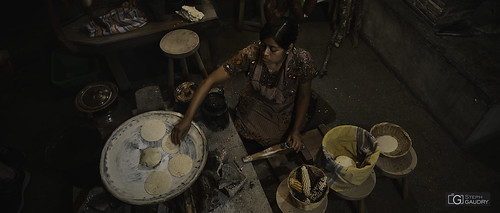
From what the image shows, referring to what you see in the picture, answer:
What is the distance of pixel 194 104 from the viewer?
→ 3248 mm

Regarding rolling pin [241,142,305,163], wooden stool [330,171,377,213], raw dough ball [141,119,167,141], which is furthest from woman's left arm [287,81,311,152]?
raw dough ball [141,119,167,141]

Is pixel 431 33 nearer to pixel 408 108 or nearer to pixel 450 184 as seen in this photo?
pixel 408 108

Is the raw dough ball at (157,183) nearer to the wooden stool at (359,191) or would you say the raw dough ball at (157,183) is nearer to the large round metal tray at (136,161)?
the large round metal tray at (136,161)

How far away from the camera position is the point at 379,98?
5262 millimetres

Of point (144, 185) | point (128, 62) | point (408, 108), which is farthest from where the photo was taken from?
point (128, 62)

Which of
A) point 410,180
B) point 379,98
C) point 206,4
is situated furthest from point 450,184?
point 206,4

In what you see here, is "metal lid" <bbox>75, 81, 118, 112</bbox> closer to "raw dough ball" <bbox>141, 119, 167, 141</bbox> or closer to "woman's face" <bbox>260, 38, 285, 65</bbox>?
"raw dough ball" <bbox>141, 119, 167, 141</bbox>

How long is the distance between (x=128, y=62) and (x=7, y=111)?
216cm

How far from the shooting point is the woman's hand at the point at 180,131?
114 inches

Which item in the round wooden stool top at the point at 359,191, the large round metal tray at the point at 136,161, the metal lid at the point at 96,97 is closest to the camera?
the large round metal tray at the point at 136,161

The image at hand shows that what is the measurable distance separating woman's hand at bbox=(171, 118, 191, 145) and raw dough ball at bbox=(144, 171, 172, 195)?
0.34 meters

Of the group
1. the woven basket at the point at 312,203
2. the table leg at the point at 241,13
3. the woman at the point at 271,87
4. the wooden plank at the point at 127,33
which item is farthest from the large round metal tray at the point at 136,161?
the table leg at the point at 241,13

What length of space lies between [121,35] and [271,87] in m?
2.57

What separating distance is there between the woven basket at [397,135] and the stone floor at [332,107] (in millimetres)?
1017
